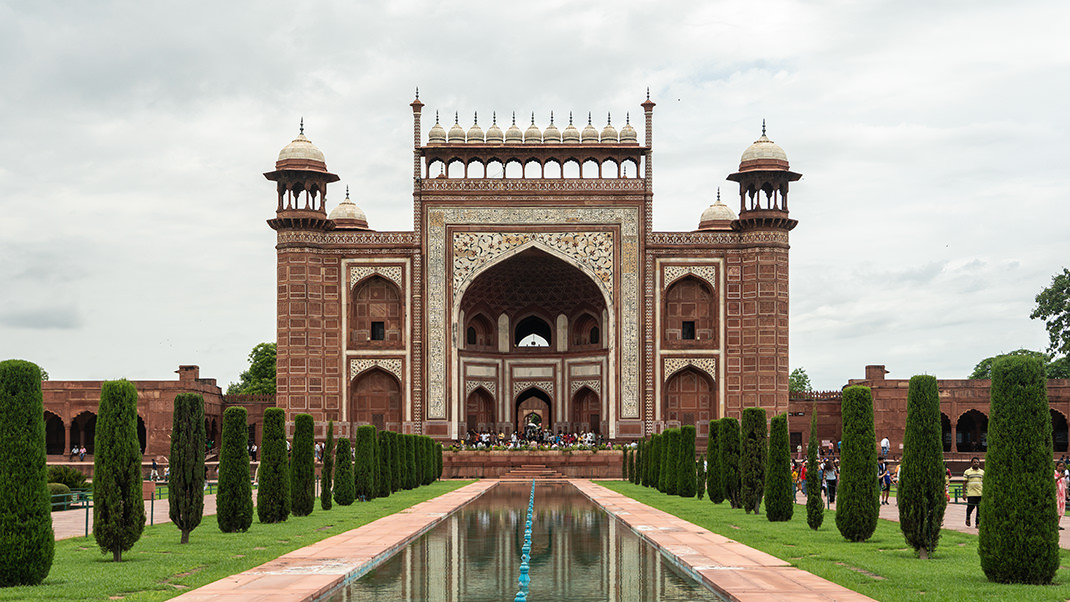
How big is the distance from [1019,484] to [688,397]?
25481 mm

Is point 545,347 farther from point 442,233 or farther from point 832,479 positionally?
point 832,479

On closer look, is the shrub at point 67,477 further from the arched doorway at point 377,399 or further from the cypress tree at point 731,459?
the arched doorway at point 377,399

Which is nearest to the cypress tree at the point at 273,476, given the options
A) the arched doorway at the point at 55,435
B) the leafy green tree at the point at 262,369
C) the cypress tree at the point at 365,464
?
the cypress tree at the point at 365,464

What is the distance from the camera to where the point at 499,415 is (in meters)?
37.1

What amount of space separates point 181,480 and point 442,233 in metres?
22.3

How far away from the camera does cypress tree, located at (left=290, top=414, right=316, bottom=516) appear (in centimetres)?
1603

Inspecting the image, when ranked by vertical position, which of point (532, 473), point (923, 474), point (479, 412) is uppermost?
point (923, 474)

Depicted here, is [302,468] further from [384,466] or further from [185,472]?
[384,466]

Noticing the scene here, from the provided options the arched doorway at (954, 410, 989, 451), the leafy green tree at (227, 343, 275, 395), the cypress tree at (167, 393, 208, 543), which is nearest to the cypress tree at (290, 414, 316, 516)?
the cypress tree at (167, 393, 208, 543)

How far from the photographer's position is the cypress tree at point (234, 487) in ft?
43.1

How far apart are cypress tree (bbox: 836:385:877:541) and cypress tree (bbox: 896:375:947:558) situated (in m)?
1.34

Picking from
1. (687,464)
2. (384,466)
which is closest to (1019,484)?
(687,464)

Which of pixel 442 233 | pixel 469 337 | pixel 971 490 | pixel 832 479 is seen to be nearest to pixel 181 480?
pixel 971 490

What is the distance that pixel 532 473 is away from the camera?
3005 cm
